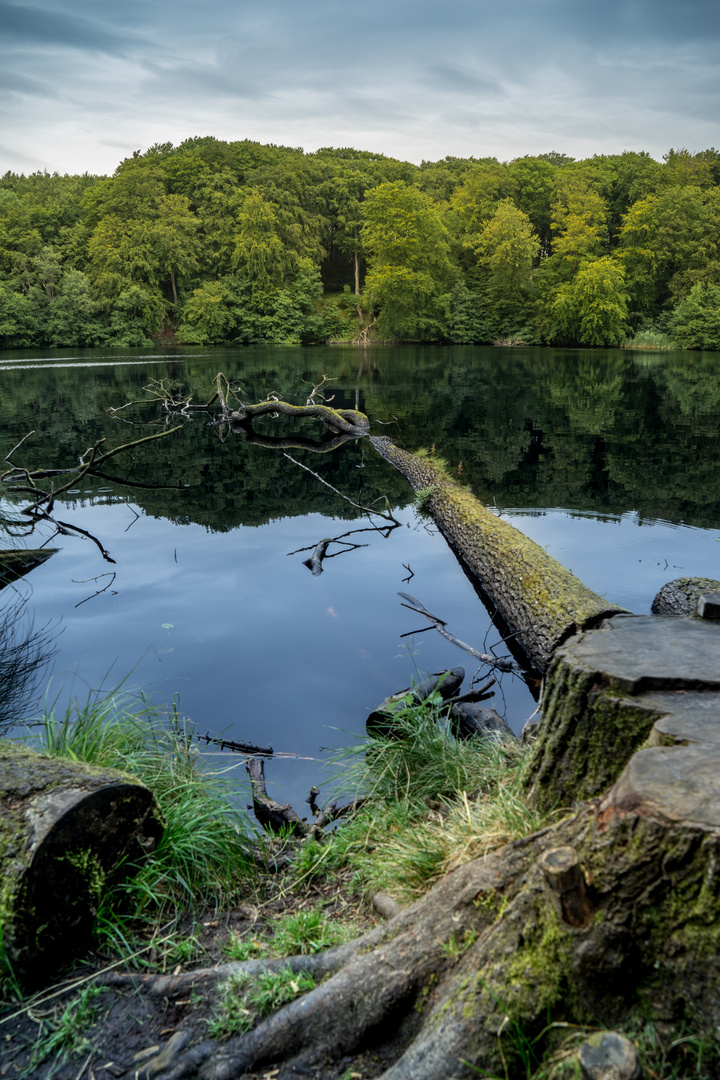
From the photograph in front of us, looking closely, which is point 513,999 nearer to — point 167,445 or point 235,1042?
point 235,1042

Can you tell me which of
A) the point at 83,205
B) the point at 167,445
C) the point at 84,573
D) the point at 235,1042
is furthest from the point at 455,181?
the point at 235,1042

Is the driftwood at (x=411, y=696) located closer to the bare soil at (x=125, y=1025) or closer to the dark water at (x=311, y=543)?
the dark water at (x=311, y=543)

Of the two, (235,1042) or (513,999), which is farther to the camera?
(235,1042)

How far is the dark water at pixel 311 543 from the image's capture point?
601 cm

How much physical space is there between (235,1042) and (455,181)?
3423 inches

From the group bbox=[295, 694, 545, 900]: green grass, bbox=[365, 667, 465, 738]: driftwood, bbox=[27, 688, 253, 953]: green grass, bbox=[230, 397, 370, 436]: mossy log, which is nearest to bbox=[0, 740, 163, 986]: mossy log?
bbox=[27, 688, 253, 953]: green grass

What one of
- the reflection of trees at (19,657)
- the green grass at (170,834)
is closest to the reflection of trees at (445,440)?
the reflection of trees at (19,657)

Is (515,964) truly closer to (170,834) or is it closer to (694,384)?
(170,834)

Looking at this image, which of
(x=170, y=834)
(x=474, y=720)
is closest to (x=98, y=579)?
(x=474, y=720)

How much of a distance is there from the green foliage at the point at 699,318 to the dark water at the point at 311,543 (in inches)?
1302

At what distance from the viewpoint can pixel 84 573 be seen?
28.9 ft

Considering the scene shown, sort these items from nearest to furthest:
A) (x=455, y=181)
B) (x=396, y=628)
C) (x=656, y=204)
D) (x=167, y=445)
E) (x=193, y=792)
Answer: (x=193, y=792) → (x=396, y=628) → (x=167, y=445) → (x=656, y=204) → (x=455, y=181)

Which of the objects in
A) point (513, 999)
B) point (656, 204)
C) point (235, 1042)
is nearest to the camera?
point (513, 999)

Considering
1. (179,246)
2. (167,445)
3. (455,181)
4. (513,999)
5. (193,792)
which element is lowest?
(193,792)
